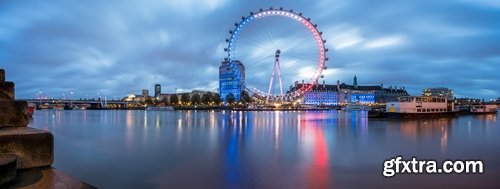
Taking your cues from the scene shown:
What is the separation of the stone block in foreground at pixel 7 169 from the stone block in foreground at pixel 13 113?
85 centimetres

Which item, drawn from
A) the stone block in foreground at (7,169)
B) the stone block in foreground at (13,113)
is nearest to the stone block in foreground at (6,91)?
the stone block in foreground at (13,113)

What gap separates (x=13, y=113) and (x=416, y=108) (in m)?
65.9

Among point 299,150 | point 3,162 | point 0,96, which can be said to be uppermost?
point 0,96

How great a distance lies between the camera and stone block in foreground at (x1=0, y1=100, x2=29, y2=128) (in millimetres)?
3744

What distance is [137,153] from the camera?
20031mm

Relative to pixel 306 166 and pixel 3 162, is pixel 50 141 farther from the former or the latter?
pixel 306 166

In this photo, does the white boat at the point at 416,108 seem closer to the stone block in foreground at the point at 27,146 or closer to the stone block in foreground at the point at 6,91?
the stone block in foreground at the point at 6,91

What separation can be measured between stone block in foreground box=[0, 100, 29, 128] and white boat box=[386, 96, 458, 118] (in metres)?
63.0

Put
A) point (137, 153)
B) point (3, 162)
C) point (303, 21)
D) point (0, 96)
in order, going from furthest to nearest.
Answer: point (303, 21) < point (137, 153) < point (0, 96) < point (3, 162)

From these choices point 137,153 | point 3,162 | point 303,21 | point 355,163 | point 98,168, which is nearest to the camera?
point 3,162

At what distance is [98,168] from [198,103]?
180 metres

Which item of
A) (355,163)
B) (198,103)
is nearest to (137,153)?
(355,163)

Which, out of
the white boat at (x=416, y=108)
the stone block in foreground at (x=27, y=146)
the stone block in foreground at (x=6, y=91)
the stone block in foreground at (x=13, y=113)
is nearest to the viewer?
the stone block in foreground at (x=27, y=146)

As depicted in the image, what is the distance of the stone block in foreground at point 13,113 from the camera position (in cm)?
374
